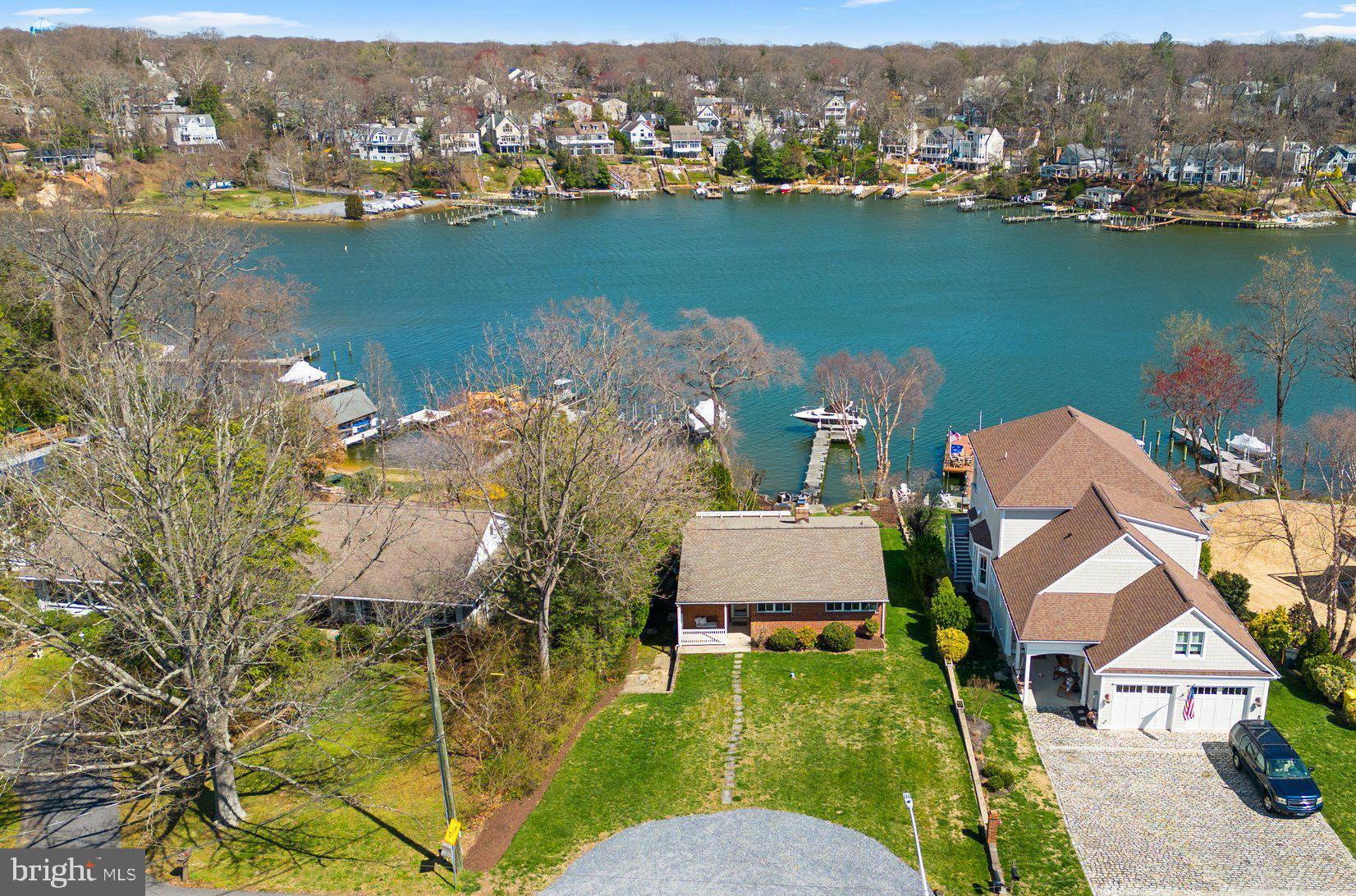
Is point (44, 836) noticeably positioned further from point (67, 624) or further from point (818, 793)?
point (818, 793)

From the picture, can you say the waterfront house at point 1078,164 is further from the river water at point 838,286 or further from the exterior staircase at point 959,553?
the exterior staircase at point 959,553

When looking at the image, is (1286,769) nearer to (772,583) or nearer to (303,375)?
(772,583)

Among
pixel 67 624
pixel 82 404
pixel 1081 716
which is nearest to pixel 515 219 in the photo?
pixel 82 404

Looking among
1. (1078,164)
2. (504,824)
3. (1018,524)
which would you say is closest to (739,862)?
(504,824)

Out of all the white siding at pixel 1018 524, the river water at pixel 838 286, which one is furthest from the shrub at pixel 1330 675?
the river water at pixel 838 286

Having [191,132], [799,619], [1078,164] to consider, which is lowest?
[799,619]
